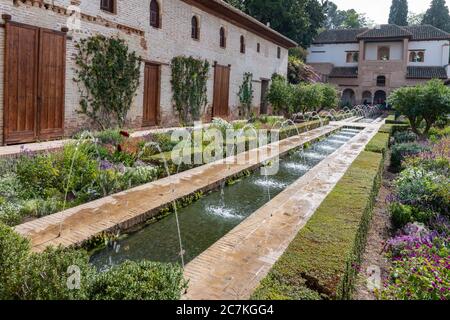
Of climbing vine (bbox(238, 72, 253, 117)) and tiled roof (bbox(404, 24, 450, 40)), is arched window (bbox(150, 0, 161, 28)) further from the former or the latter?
tiled roof (bbox(404, 24, 450, 40))

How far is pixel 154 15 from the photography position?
13.1 meters

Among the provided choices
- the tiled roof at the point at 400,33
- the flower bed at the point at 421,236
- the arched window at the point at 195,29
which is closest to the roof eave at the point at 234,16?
the arched window at the point at 195,29

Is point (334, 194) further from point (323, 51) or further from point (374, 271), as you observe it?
point (323, 51)

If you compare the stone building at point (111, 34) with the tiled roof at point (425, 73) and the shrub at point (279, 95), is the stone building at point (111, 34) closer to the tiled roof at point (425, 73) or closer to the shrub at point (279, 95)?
the shrub at point (279, 95)

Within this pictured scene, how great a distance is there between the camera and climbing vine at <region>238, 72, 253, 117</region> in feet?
→ 64.5

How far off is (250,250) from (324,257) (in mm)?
797

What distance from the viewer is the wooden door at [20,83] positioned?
8269 millimetres

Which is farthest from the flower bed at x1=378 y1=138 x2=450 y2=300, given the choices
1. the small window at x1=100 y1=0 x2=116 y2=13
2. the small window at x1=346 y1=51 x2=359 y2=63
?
the small window at x1=346 y1=51 x2=359 y2=63

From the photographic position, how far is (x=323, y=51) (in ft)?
148

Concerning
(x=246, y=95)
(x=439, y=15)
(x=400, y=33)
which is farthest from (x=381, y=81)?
(x=246, y=95)

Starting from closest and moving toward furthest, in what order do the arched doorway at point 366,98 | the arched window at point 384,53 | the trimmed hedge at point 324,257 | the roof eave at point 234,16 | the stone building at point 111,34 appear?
1. the trimmed hedge at point 324,257
2. the stone building at point 111,34
3. the roof eave at point 234,16
4. the arched window at point 384,53
5. the arched doorway at point 366,98

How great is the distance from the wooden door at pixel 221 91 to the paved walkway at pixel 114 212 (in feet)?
31.8
